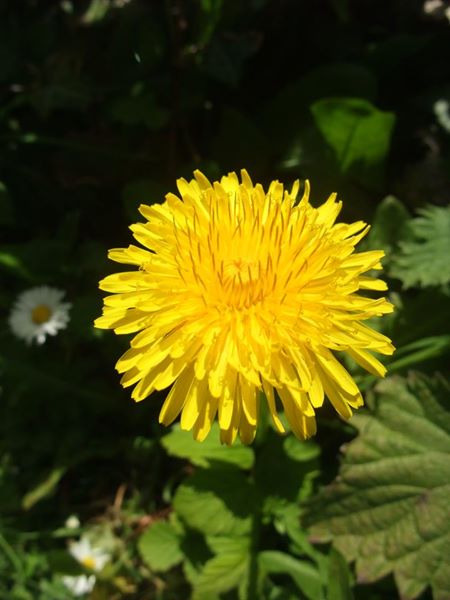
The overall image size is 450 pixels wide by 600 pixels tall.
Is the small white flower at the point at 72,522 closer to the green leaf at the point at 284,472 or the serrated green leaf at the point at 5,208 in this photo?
the green leaf at the point at 284,472

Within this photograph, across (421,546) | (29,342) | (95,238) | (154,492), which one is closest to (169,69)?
(95,238)

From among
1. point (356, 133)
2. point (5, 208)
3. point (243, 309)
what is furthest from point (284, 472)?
point (5, 208)

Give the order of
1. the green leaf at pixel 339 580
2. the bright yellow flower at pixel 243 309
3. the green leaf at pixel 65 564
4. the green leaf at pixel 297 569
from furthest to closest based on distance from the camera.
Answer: the green leaf at pixel 65 564 → the green leaf at pixel 297 569 → the green leaf at pixel 339 580 → the bright yellow flower at pixel 243 309

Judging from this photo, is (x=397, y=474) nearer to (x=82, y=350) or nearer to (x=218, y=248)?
(x=218, y=248)

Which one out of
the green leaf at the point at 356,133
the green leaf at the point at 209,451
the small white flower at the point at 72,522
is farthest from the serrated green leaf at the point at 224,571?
the green leaf at the point at 356,133

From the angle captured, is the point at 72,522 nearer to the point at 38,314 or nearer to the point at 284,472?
the point at 38,314

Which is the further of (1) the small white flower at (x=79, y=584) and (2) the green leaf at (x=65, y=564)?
(1) the small white flower at (x=79, y=584)

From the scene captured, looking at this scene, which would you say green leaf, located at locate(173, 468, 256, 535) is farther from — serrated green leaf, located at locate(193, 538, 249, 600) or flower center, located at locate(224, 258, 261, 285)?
flower center, located at locate(224, 258, 261, 285)
